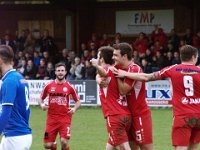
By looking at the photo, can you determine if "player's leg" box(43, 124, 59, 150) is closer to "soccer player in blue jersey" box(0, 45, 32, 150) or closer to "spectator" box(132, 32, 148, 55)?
"soccer player in blue jersey" box(0, 45, 32, 150)

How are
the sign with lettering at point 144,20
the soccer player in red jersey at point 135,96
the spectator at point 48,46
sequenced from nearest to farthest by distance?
the soccer player in red jersey at point 135,96 → the spectator at point 48,46 → the sign with lettering at point 144,20

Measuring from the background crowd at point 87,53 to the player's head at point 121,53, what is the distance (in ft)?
52.0

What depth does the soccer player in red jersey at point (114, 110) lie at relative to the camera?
30.2ft

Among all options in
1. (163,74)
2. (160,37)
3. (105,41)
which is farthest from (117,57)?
(105,41)

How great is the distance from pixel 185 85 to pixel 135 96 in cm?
74

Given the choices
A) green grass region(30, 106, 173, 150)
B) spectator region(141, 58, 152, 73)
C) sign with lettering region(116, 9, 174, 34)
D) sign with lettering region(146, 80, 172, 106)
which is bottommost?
green grass region(30, 106, 173, 150)

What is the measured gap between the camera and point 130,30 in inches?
1248

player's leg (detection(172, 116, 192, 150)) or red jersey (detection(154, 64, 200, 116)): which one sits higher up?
red jersey (detection(154, 64, 200, 116))

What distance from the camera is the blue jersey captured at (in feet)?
23.6

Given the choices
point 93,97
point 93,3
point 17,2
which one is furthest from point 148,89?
point 17,2

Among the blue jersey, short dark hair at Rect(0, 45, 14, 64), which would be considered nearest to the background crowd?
the blue jersey

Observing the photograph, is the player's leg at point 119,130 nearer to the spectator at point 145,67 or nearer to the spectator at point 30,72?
the spectator at point 145,67

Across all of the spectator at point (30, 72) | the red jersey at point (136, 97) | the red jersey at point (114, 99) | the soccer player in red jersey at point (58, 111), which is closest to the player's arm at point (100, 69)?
the red jersey at point (114, 99)

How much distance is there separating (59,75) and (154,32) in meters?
16.5
